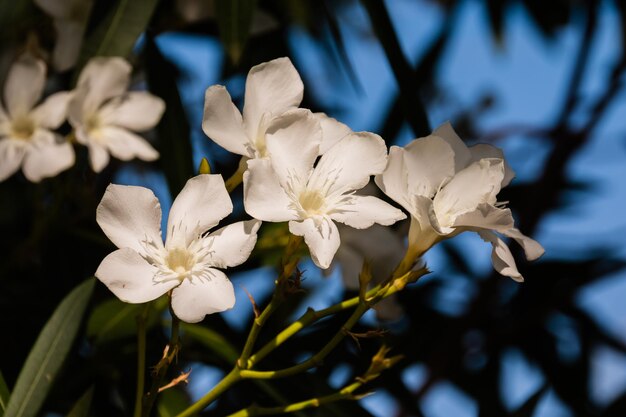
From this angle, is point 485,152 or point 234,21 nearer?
point 485,152

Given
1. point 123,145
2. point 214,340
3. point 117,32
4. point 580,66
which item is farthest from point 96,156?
point 580,66

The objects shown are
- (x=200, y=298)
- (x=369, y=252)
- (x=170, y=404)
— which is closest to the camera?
(x=200, y=298)

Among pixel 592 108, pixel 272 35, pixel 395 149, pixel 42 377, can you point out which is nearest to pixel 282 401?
pixel 42 377

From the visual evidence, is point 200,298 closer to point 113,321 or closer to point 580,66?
point 113,321

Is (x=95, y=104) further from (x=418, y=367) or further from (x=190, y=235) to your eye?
(x=418, y=367)

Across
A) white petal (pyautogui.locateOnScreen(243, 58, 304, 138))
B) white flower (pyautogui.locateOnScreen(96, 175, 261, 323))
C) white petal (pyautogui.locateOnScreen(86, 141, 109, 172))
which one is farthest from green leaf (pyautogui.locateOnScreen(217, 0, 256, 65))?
white flower (pyautogui.locateOnScreen(96, 175, 261, 323))

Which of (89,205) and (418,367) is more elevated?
(89,205)

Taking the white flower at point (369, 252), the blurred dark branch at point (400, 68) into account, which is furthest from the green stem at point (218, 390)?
the blurred dark branch at point (400, 68)

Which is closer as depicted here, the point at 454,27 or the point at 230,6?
the point at 230,6
